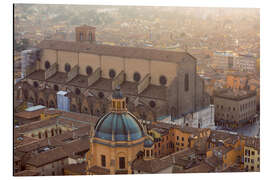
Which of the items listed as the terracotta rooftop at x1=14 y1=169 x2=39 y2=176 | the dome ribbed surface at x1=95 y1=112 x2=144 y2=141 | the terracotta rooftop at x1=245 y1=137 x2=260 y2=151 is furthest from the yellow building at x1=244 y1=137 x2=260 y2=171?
the terracotta rooftop at x1=14 y1=169 x2=39 y2=176

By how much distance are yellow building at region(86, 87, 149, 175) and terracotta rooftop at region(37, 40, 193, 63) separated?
4.84 meters

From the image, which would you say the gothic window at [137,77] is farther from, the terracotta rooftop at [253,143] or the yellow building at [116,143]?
the yellow building at [116,143]

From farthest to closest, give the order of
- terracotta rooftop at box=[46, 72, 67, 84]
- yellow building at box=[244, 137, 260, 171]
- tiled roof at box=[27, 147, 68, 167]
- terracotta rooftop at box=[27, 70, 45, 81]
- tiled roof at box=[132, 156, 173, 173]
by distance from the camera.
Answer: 1. terracotta rooftop at box=[27, 70, 45, 81]
2. terracotta rooftop at box=[46, 72, 67, 84]
3. yellow building at box=[244, 137, 260, 171]
4. tiled roof at box=[27, 147, 68, 167]
5. tiled roof at box=[132, 156, 173, 173]

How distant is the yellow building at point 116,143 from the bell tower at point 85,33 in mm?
5256

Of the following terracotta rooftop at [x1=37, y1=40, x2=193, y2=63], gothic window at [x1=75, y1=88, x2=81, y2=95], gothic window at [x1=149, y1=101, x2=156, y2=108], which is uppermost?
terracotta rooftop at [x1=37, y1=40, x2=193, y2=63]

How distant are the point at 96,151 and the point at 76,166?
79 centimetres

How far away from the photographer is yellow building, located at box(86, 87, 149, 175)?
51.1ft

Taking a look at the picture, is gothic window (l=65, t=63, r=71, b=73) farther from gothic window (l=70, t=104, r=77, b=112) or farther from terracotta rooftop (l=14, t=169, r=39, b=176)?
terracotta rooftop (l=14, t=169, r=39, b=176)

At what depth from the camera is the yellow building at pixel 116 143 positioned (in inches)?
613

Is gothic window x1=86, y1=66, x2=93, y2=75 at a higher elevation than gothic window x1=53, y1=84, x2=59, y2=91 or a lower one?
higher

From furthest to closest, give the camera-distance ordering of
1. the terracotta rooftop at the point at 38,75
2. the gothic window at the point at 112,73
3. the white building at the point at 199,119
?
1. the terracotta rooftop at the point at 38,75
2. the gothic window at the point at 112,73
3. the white building at the point at 199,119

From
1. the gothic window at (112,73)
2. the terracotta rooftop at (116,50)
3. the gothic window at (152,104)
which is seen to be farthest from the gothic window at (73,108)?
the gothic window at (152,104)

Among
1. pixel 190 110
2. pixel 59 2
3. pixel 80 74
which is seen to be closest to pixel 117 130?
pixel 59 2

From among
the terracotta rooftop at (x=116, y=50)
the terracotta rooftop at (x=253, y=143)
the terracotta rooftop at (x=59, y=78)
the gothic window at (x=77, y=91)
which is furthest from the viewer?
the terracotta rooftop at (x=59, y=78)
